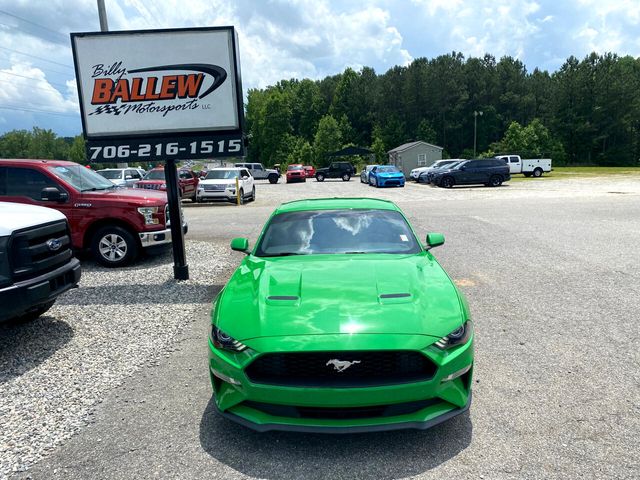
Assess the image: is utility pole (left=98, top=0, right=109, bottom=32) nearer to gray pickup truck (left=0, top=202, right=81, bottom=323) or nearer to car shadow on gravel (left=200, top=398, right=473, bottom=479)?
gray pickup truck (left=0, top=202, right=81, bottom=323)

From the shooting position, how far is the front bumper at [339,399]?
2637 millimetres

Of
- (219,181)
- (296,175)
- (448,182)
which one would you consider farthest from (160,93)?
(296,175)

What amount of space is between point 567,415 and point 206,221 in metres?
13.6

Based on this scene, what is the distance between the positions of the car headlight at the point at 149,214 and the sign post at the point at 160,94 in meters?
1.27

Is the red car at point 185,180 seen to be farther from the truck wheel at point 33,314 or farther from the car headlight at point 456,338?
the car headlight at point 456,338

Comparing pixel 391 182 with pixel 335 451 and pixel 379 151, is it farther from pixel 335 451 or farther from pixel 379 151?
pixel 379 151

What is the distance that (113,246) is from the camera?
8.23 meters

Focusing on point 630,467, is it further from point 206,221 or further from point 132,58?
point 206,221

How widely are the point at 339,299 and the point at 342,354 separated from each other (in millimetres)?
506

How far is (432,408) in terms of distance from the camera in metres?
2.77

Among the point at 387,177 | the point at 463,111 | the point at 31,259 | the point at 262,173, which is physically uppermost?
the point at 463,111

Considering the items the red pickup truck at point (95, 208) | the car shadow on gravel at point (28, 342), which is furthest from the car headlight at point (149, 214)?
the car shadow on gravel at point (28, 342)

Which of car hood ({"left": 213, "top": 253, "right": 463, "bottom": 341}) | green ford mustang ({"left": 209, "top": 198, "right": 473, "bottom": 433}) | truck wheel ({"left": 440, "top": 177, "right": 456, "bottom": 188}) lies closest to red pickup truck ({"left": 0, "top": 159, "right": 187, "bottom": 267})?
car hood ({"left": 213, "top": 253, "right": 463, "bottom": 341})

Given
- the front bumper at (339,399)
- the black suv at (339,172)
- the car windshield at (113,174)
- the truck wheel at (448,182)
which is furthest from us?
the black suv at (339,172)
